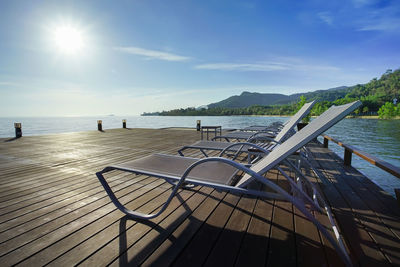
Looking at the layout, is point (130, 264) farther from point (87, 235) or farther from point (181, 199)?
point (181, 199)

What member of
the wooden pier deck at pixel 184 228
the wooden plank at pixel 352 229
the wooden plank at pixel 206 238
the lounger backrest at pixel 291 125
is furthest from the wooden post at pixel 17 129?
the wooden plank at pixel 352 229

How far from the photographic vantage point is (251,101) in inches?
4569

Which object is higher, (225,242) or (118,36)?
(118,36)

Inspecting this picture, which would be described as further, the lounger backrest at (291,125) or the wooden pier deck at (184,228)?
the lounger backrest at (291,125)

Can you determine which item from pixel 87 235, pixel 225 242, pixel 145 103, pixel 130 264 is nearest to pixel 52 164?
pixel 87 235

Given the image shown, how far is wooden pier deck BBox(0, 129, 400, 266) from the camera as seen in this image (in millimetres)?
1257

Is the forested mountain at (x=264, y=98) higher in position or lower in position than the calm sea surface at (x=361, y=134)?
higher

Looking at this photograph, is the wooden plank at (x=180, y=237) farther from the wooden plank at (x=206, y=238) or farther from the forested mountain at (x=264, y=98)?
the forested mountain at (x=264, y=98)

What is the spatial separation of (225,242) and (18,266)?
4.57 feet

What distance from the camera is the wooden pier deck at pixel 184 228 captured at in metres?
1.26

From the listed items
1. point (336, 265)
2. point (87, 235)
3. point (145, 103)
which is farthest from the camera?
point (145, 103)

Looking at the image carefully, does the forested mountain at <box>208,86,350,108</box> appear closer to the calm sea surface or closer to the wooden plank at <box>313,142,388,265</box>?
the calm sea surface

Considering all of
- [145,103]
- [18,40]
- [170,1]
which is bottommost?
[145,103]

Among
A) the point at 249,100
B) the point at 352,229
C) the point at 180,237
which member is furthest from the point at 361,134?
the point at 249,100
